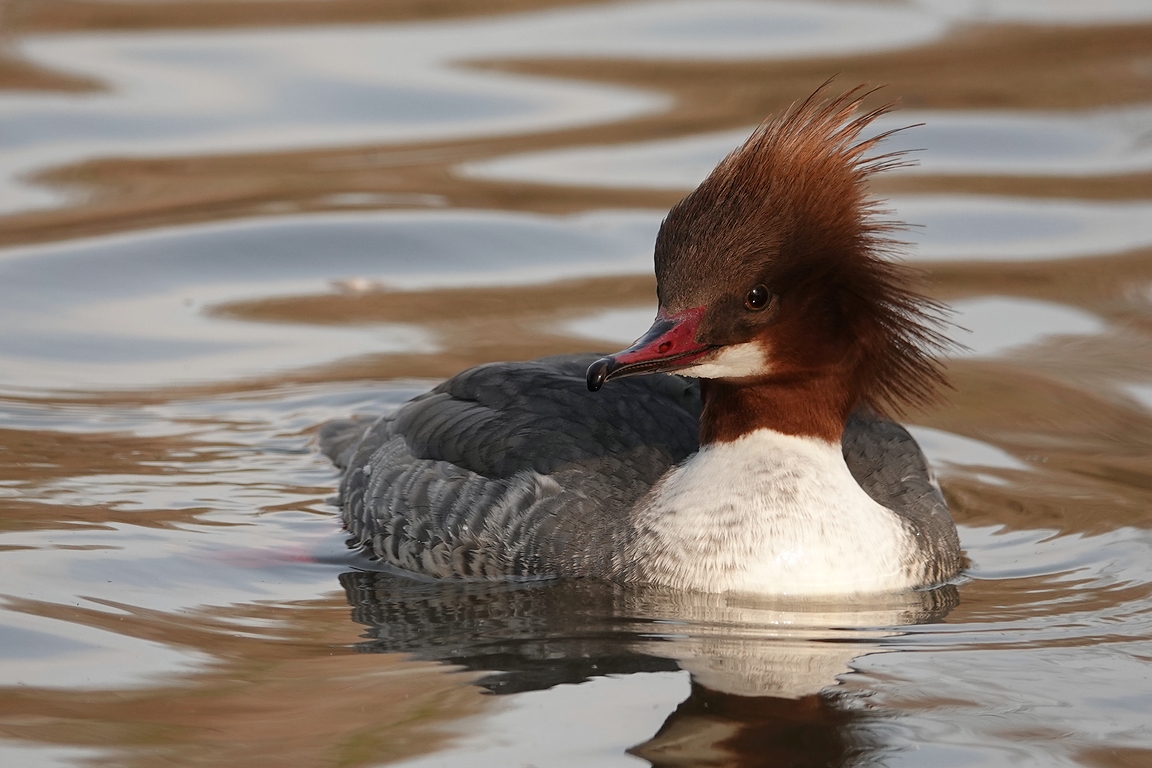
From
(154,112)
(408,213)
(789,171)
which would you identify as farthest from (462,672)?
(154,112)

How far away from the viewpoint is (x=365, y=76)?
1279cm

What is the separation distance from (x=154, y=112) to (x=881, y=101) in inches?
200

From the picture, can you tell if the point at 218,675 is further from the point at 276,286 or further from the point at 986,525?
the point at 276,286

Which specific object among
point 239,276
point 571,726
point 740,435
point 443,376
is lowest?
point 571,726

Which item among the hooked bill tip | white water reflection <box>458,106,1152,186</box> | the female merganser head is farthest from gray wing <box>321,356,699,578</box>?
white water reflection <box>458,106,1152,186</box>

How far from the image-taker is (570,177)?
11336mm

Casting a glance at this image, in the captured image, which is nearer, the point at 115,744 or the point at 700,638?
the point at 115,744

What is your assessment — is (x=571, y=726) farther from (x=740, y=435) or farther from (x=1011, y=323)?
(x=1011, y=323)

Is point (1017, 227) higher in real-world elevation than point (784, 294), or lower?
higher

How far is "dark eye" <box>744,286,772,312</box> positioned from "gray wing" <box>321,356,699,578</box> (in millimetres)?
817

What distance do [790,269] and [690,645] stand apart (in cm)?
126

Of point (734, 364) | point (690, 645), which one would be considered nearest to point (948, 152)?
point (734, 364)

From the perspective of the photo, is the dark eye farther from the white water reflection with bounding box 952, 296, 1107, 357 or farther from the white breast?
the white water reflection with bounding box 952, 296, 1107, 357

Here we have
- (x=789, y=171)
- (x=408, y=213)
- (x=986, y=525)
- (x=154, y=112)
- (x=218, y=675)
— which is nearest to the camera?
(x=218, y=675)
